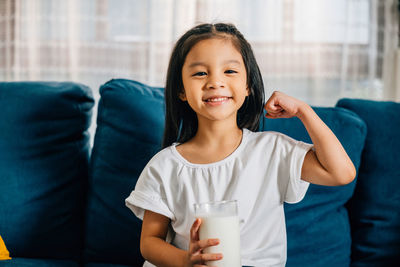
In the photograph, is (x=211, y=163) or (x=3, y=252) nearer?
(x=211, y=163)

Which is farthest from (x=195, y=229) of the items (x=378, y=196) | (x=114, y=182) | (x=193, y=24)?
(x=193, y=24)

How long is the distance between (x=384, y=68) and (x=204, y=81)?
2.04 m

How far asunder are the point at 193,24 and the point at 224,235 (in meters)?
2.11

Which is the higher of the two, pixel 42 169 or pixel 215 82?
pixel 215 82

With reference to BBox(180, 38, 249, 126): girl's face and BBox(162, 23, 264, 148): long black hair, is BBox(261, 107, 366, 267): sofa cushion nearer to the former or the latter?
BBox(162, 23, 264, 148): long black hair

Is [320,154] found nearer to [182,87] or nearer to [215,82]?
[215,82]

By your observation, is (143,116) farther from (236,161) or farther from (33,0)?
(33,0)

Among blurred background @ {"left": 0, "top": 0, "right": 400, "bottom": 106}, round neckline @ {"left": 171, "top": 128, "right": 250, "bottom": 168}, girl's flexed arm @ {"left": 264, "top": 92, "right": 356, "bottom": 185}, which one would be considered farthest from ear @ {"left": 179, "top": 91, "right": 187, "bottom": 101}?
blurred background @ {"left": 0, "top": 0, "right": 400, "bottom": 106}

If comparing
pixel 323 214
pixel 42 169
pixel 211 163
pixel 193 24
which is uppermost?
pixel 193 24

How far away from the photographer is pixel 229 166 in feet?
4.31

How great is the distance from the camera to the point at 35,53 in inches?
117

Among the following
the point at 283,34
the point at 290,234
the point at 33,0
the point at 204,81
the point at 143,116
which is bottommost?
the point at 290,234

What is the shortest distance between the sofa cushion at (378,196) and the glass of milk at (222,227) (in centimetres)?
75

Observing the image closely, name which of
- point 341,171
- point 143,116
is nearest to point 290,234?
point 341,171
